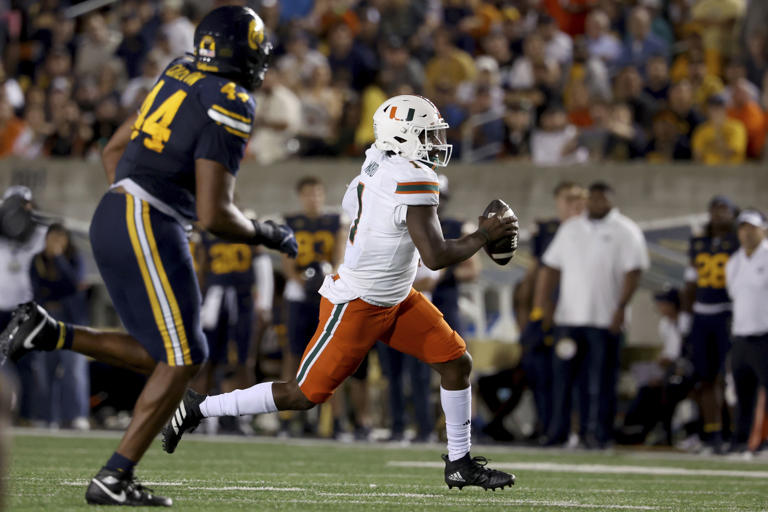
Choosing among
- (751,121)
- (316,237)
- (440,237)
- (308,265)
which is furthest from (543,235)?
(440,237)

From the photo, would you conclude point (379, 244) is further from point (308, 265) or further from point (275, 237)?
point (308, 265)

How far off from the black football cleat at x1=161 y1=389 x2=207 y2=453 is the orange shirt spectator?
9.12 m

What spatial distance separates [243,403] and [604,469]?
10.9 feet

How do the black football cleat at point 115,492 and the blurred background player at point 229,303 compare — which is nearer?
the black football cleat at point 115,492

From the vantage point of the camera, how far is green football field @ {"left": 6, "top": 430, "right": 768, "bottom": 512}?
5.42 meters

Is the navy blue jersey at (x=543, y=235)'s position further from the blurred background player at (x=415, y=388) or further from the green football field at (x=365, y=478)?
the green football field at (x=365, y=478)

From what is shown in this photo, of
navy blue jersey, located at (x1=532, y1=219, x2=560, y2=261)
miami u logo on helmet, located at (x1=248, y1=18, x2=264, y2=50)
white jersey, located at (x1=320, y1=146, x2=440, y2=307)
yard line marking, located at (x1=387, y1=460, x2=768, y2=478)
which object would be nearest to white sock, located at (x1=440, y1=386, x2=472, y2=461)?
white jersey, located at (x1=320, y1=146, x2=440, y2=307)

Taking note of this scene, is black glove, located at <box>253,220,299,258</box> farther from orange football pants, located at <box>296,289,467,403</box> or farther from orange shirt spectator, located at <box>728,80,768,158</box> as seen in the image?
orange shirt spectator, located at <box>728,80,768,158</box>

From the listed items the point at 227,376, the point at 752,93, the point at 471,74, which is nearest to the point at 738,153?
the point at 752,93

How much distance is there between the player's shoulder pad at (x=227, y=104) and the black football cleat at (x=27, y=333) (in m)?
1.18

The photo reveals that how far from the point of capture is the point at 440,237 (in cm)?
A: 538

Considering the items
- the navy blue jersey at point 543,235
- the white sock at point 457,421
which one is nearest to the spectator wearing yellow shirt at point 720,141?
the navy blue jersey at point 543,235

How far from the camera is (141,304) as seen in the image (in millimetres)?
4957

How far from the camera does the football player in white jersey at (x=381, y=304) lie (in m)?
5.64
